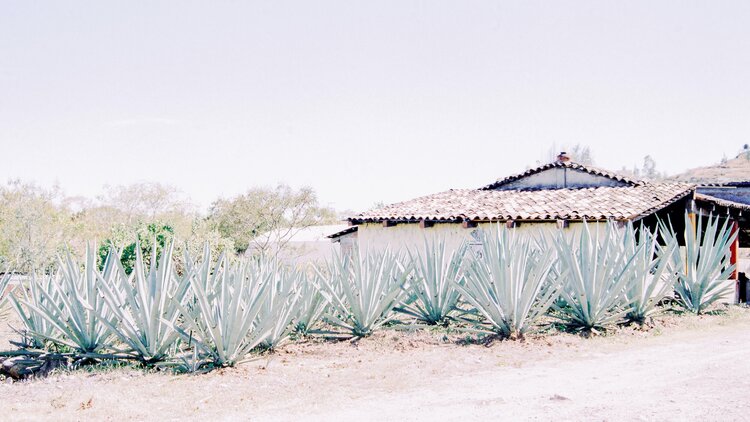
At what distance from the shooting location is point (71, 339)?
21.1 ft

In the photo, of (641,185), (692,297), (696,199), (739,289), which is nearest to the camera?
(692,297)

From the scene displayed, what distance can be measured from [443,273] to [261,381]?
12.0 ft

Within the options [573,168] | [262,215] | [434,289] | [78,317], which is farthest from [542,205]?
[262,215]

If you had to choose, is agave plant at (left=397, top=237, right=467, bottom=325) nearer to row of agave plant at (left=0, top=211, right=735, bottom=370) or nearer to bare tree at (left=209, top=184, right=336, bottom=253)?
row of agave plant at (left=0, top=211, right=735, bottom=370)

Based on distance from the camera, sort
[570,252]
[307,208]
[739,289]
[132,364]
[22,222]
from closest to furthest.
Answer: [132,364]
[570,252]
[739,289]
[22,222]
[307,208]

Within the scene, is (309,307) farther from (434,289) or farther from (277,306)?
(434,289)

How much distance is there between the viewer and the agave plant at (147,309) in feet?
19.2

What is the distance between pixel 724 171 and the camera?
45.3 metres

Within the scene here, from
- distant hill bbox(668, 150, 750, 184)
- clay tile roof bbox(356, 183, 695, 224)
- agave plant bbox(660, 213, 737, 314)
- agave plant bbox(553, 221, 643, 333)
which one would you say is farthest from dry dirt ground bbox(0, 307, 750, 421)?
distant hill bbox(668, 150, 750, 184)

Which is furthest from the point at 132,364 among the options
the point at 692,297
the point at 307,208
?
the point at 307,208

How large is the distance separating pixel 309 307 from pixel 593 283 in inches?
139

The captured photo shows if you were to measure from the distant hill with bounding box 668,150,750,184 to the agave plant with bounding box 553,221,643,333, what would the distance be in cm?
3782

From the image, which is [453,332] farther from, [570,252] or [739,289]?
[739,289]

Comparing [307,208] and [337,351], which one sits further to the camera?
[307,208]
